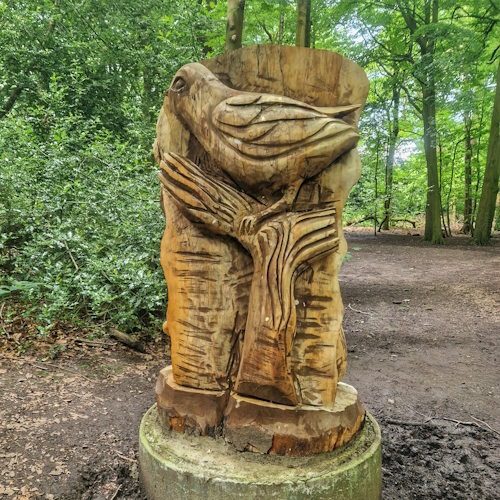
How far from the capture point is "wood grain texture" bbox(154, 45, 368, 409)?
173 cm

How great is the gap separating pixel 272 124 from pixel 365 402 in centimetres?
244

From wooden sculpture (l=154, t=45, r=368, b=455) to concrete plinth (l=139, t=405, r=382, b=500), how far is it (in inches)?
2.1

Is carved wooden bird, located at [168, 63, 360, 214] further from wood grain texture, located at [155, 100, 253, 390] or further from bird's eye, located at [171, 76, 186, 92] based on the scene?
wood grain texture, located at [155, 100, 253, 390]

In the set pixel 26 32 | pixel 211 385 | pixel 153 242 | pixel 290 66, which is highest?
pixel 26 32

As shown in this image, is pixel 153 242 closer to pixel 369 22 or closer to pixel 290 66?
pixel 290 66

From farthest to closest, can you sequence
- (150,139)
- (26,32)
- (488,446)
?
(26,32), (150,139), (488,446)

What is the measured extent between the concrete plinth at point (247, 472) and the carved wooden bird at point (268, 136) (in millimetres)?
1054

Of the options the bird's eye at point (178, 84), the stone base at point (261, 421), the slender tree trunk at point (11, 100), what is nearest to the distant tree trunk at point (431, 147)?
the slender tree trunk at point (11, 100)

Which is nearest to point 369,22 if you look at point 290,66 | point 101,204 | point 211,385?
point 101,204

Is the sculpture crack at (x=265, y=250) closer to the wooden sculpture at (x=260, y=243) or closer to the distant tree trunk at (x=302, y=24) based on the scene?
the wooden sculpture at (x=260, y=243)

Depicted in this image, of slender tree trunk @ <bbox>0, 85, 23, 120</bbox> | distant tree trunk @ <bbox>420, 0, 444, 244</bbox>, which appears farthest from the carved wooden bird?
distant tree trunk @ <bbox>420, 0, 444, 244</bbox>

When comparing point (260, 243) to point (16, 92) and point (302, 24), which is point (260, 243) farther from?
point (16, 92)

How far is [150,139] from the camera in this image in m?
5.15

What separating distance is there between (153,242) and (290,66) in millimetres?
2816
